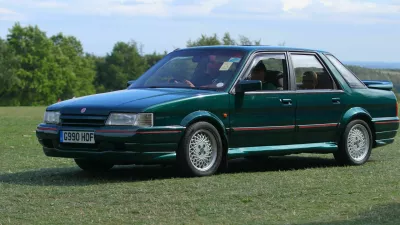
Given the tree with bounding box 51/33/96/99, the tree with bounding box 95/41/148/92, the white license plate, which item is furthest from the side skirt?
the tree with bounding box 95/41/148/92

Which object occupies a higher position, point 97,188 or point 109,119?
point 109,119

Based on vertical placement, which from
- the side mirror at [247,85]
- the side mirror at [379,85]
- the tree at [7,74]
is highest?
the side mirror at [247,85]

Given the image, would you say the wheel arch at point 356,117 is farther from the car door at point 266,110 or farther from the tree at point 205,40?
the tree at point 205,40

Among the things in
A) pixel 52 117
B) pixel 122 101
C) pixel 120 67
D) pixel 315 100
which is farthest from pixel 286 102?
pixel 120 67

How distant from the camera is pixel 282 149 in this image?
11.4m

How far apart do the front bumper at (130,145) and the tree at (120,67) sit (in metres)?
128

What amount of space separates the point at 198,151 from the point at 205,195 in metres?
1.75

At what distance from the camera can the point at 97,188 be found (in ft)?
30.2

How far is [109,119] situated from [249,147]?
2.01m

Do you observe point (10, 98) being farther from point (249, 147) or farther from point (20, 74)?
point (249, 147)

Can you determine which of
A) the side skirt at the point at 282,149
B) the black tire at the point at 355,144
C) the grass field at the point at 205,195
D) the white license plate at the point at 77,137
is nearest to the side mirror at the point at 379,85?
the black tire at the point at 355,144

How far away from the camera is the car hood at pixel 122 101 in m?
9.88

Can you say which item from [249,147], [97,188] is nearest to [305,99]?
[249,147]

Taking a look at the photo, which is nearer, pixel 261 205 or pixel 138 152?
pixel 261 205
